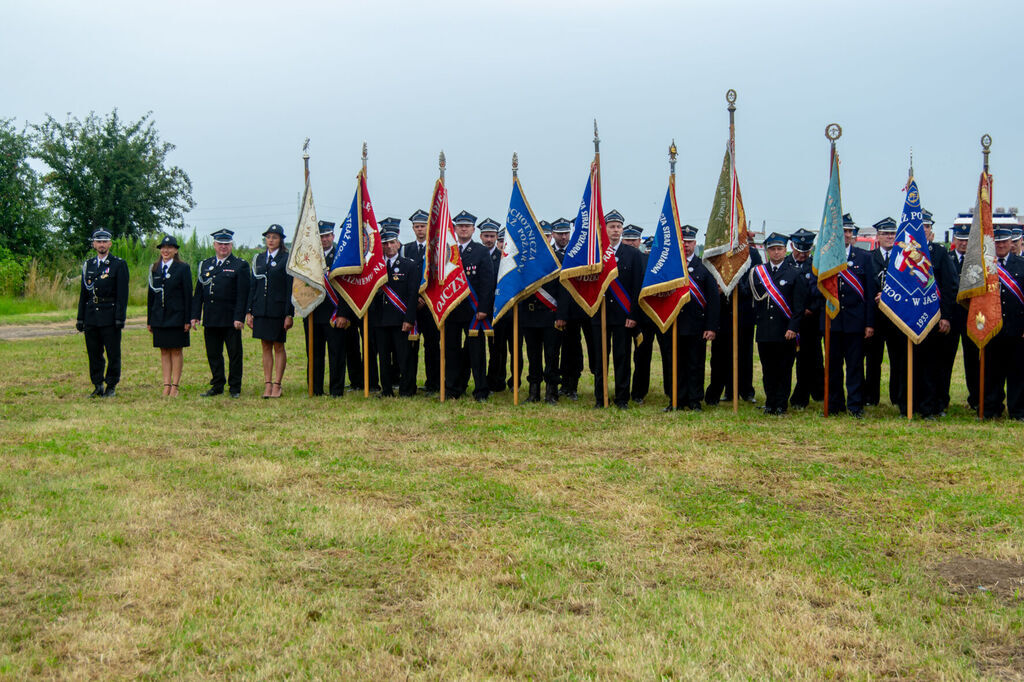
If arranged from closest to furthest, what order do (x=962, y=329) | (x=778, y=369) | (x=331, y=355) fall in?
(x=962, y=329) → (x=778, y=369) → (x=331, y=355)

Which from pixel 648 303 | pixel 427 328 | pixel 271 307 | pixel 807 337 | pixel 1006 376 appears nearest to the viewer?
pixel 1006 376

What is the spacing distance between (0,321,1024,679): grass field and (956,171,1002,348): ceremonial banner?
1.07 meters

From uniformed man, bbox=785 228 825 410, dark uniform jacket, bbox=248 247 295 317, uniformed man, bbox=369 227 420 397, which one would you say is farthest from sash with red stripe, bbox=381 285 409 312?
uniformed man, bbox=785 228 825 410

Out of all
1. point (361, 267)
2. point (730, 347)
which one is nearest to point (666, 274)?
point (730, 347)

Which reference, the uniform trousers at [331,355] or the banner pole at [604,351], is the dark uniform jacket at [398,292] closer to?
the uniform trousers at [331,355]

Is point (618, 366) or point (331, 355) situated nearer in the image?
point (618, 366)

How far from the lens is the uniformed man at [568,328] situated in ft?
35.8

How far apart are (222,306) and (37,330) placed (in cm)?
1243

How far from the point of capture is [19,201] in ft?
111

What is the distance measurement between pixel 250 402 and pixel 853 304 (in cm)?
677

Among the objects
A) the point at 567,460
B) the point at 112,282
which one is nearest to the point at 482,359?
the point at 567,460

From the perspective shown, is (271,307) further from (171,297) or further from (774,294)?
(774,294)

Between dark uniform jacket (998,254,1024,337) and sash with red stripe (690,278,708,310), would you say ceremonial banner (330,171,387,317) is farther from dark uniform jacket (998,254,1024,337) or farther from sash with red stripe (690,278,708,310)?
dark uniform jacket (998,254,1024,337)

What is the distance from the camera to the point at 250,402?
11.0 meters
